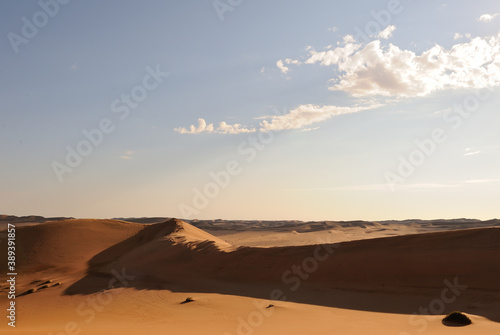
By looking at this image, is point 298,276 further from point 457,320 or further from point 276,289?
point 457,320

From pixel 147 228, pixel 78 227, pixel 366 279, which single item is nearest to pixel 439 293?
pixel 366 279

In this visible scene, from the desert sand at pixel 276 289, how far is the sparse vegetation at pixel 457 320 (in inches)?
11.0

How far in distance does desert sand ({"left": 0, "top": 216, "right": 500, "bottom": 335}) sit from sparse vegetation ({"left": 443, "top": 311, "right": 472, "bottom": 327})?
280 millimetres

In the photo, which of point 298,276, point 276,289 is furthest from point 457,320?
point 298,276

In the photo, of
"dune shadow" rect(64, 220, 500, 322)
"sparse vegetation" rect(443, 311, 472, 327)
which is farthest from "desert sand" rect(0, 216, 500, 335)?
"sparse vegetation" rect(443, 311, 472, 327)

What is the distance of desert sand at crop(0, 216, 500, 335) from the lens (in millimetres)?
11852

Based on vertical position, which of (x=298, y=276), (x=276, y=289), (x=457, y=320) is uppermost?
(x=457, y=320)

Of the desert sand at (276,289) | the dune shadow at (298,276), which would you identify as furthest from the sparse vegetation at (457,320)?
the dune shadow at (298,276)

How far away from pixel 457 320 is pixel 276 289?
9250 mm

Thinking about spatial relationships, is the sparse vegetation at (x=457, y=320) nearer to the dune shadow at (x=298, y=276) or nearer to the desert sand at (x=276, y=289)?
the desert sand at (x=276, y=289)

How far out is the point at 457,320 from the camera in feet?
36.1

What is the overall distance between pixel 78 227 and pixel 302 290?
88.8 feet

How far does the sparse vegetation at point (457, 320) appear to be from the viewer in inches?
425

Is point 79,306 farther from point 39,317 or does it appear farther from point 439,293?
point 439,293
